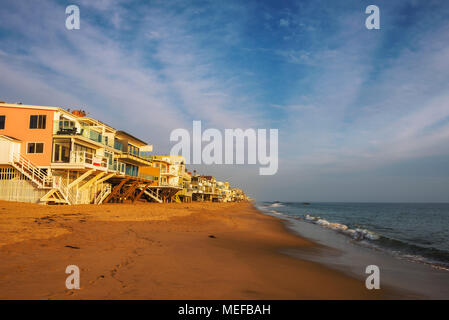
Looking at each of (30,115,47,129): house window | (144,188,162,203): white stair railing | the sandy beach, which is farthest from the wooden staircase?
(144,188,162,203): white stair railing

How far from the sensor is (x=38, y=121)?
25812 millimetres

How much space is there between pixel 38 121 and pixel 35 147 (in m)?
2.59

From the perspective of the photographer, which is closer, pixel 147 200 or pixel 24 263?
pixel 24 263

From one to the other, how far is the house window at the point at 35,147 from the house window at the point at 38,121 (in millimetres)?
1684

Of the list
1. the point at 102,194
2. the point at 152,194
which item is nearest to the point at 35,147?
the point at 102,194

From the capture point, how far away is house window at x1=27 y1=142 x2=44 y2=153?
25531 millimetres

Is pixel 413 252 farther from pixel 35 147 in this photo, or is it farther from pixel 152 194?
pixel 152 194
